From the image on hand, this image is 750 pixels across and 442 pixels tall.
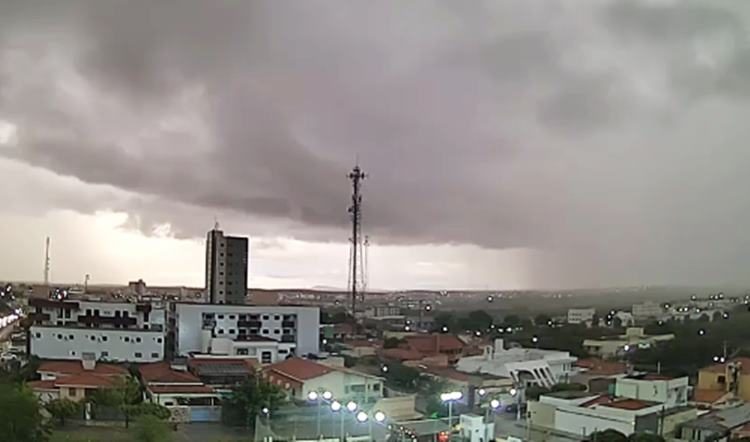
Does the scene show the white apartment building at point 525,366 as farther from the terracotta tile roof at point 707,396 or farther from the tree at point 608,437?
the tree at point 608,437

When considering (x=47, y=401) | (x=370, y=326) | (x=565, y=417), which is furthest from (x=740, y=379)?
(x=370, y=326)

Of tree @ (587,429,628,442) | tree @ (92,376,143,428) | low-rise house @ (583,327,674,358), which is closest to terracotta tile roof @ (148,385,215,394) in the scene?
tree @ (92,376,143,428)

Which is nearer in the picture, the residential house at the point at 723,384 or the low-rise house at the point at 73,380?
the low-rise house at the point at 73,380

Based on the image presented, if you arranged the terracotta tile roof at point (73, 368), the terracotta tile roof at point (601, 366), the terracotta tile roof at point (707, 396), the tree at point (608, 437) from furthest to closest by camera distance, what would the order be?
the terracotta tile roof at point (601, 366)
the terracotta tile roof at point (73, 368)
the terracotta tile roof at point (707, 396)
the tree at point (608, 437)

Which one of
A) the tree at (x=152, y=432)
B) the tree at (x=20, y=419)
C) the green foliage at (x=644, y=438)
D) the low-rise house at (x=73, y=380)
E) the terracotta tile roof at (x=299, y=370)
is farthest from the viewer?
the terracotta tile roof at (x=299, y=370)

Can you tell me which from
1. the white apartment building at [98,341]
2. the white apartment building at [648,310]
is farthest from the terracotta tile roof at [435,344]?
the white apartment building at [648,310]

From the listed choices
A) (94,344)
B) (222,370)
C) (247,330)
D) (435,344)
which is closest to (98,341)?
(94,344)
